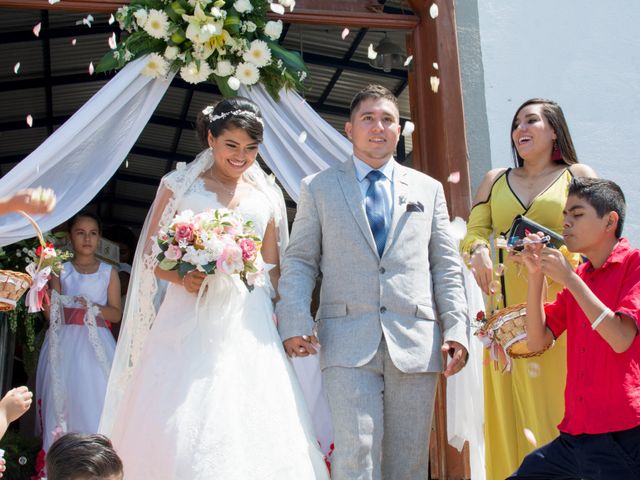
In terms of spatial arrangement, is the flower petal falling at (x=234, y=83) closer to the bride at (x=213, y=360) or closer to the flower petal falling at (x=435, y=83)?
the bride at (x=213, y=360)

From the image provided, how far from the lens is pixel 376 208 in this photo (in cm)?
443

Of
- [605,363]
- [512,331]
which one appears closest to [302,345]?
[512,331]

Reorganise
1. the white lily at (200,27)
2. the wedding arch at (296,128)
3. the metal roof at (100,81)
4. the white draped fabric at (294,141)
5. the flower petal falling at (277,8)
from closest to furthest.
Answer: the wedding arch at (296,128) → the white lily at (200,27) → the white draped fabric at (294,141) → the flower petal falling at (277,8) → the metal roof at (100,81)

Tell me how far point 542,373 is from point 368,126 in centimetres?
139

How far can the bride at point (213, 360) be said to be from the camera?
426 cm

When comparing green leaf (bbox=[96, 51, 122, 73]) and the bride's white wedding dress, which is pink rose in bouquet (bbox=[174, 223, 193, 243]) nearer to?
the bride's white wedding dress

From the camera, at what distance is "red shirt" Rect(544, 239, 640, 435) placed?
372 cm

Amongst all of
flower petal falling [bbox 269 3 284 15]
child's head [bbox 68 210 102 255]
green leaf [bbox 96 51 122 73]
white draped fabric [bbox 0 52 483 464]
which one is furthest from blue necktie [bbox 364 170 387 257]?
child's head [bbox 68 210 102 255]

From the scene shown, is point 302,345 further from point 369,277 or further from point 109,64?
point 109,64

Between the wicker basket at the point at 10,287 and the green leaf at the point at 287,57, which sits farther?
the green leaf at the point at 287,57

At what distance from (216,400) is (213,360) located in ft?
0.73

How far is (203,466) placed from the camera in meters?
4.17

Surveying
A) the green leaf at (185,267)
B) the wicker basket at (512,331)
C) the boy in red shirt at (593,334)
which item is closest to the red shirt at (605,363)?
the boy in red shirt at (593,334)

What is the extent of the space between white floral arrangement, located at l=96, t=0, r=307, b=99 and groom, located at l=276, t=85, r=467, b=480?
61.4 inches
